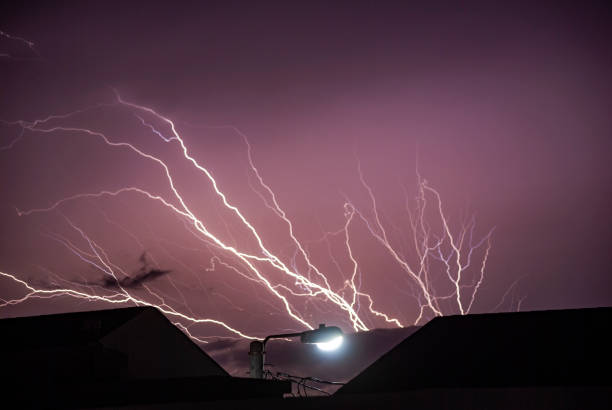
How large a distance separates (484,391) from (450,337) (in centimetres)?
214

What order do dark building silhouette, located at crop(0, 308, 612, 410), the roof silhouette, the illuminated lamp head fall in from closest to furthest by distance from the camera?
1. dark building silhouette, located at crop(0, 308, 612, 410)
2. the roof silhouette
3. the illuminated lamp head

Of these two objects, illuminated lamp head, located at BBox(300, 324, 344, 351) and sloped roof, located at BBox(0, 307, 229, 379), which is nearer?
illuminated lamp head, located at BBox(300, 324, 344, 351)

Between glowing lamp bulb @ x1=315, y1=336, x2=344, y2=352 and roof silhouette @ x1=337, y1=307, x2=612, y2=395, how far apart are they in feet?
2.18

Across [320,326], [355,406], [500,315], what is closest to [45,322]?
[320,326]

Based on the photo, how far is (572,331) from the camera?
12258 millimetres

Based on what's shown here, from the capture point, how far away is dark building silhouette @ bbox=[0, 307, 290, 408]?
1198 cm

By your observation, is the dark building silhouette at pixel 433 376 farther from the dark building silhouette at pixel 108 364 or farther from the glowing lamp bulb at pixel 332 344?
the glowing lamp bulb at pixel 332 344

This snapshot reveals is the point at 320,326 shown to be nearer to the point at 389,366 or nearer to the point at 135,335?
the point at 389,366

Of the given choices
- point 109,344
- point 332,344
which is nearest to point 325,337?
point 332,344

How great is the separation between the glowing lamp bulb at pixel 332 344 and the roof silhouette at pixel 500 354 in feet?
2.18

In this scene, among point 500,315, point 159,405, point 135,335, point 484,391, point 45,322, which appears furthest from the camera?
point 45,322

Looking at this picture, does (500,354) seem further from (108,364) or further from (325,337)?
(108,364)

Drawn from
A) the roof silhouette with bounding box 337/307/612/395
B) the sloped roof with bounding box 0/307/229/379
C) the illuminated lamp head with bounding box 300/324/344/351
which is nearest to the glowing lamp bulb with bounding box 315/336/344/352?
the illuminated lamp head with bounding box 300/324/344/351

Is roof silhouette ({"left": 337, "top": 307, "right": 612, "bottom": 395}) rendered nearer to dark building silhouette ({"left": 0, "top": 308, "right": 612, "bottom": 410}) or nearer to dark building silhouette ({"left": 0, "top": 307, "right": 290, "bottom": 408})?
dark building silhouette ({"left": 0, "top": 308, "right": 612, "bottom": 410})
